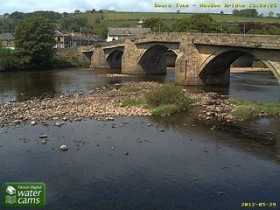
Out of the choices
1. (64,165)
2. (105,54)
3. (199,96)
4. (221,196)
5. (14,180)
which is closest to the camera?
(221,196)

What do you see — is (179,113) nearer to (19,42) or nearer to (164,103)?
(164,103)

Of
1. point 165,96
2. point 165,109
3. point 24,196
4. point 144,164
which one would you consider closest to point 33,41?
point 165,96

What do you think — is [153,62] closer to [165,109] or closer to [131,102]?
[131,102]

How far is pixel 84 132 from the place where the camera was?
25406 mm

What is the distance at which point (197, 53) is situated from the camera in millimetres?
46969

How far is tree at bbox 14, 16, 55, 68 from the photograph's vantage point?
72438 mm

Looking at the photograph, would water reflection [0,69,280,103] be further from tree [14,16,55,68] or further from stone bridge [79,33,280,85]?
tree [14,16,55,68]

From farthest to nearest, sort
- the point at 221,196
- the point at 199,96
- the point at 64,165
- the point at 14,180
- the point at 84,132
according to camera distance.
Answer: the point at 199,96 → the point at 84,132 → the point at 64,165 → the point at 14,180 → the point at 221,196

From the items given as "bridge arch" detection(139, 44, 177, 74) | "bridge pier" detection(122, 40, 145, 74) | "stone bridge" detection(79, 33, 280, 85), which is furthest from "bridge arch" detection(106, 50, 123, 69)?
"bridge arch" detection(139, 44, 177, 74)

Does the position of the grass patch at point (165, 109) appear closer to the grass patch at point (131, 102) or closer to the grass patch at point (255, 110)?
the grass patch at point (131, 102)

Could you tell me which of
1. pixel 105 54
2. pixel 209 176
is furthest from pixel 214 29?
pixel 209 176

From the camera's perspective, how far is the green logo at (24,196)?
47.3 ft

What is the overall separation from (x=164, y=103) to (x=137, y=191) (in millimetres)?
16684

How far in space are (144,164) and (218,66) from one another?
30748mm
